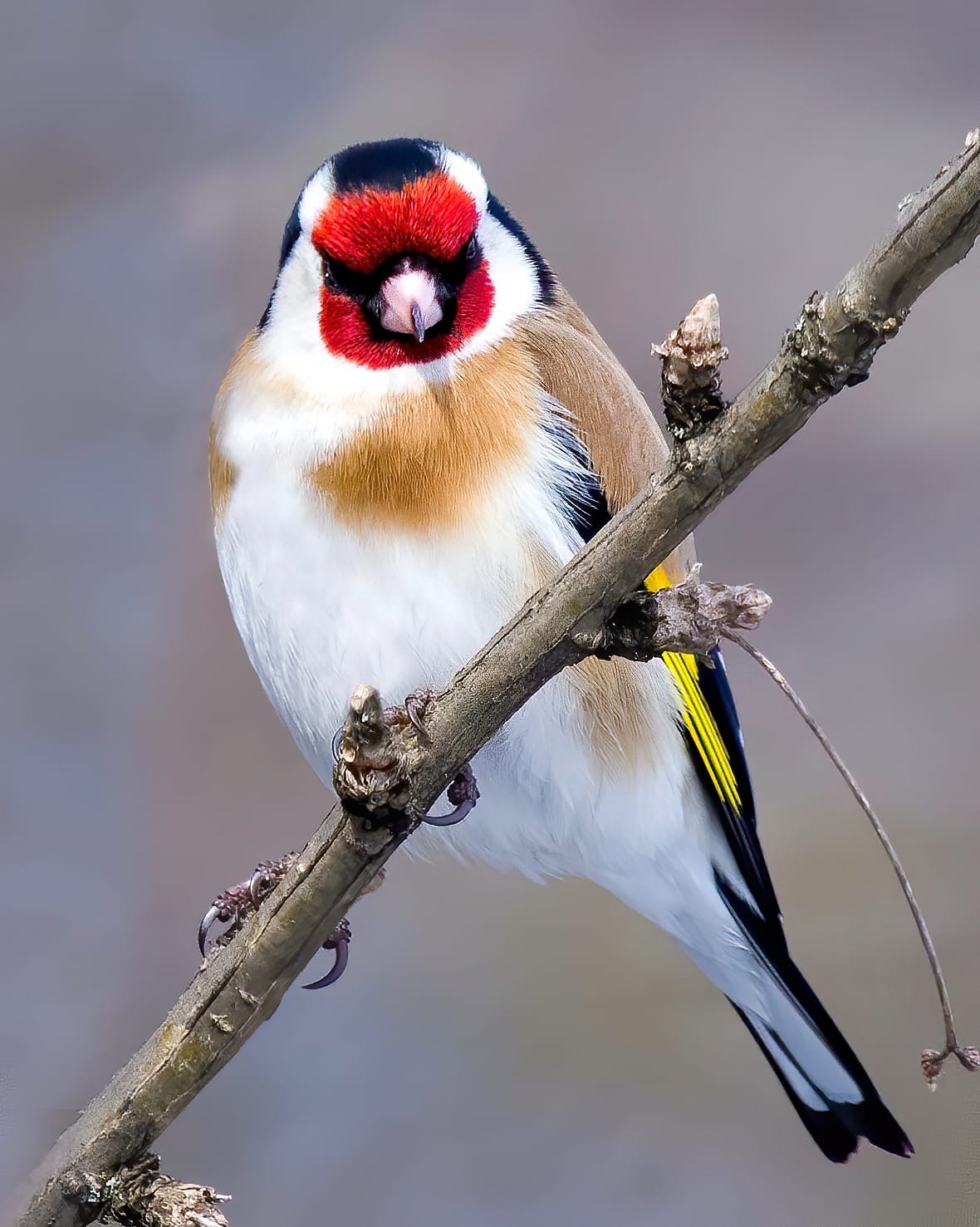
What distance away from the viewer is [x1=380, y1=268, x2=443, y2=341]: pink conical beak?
2.76 ft

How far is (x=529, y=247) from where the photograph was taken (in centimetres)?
105

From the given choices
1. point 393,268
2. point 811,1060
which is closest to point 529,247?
point 393,268

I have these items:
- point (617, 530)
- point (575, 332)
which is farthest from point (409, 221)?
point (617, 530)

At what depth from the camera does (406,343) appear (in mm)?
907

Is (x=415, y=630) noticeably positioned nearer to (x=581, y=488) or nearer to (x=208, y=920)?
(x=581, y=488)

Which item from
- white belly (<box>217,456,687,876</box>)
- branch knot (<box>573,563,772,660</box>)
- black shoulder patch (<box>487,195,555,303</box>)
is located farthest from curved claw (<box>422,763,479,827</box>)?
black shoulder patch (<box>487,195,555,303</box>)

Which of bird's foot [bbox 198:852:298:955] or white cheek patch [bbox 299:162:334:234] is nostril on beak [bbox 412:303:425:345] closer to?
white cheek patch [bbox 299:162:334:234]

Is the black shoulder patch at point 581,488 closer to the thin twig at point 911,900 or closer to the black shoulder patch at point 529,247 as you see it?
the black shoulder patch at point 529,247

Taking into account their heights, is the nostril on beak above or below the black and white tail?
above

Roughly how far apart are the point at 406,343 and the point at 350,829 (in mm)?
391

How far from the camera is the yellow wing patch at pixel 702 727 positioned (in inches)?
39.9

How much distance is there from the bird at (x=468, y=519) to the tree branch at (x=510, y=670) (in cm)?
23

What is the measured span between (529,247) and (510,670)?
0.54 metres

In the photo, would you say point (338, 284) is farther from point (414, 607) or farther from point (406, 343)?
point (414, 607)
